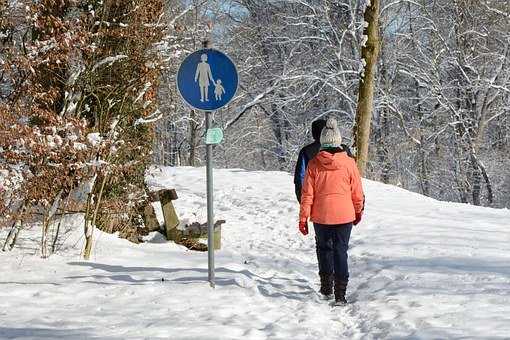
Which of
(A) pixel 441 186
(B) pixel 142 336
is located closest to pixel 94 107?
(B) pixel 142 336

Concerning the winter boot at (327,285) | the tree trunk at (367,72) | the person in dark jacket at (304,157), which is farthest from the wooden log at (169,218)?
the tree trunk at (367,72)

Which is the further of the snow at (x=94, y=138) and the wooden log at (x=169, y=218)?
the wooden log at (x=169, y=218)

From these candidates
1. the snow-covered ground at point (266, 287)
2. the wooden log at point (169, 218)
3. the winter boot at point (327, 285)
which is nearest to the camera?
the snow-covered ground at point (266, 287)

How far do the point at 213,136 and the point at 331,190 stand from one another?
1.37m

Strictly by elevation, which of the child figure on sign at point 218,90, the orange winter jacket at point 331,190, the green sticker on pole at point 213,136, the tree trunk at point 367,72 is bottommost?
the orange winter jacket at point 331,190

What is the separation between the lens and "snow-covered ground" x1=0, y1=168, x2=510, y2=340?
5188 millimetres

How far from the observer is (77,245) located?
8.80 metres

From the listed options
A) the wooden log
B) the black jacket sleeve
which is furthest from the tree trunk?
the black jacket sleeve

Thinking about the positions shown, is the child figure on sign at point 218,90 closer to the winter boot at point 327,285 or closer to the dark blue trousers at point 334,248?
the dark blue trousers at point 334,248

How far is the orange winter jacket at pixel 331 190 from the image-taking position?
6.32m

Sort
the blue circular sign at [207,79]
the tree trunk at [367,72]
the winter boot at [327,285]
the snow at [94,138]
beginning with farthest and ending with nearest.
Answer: the tree trunk at [367,72] → the snow at [94,138] → the winter boot at [327,285] → the blue circular sign at [207,79]

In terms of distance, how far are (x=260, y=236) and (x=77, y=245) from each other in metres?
3.82

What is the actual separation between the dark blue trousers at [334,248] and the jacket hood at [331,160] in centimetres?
63

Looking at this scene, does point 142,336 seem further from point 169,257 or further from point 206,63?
point 169,257
